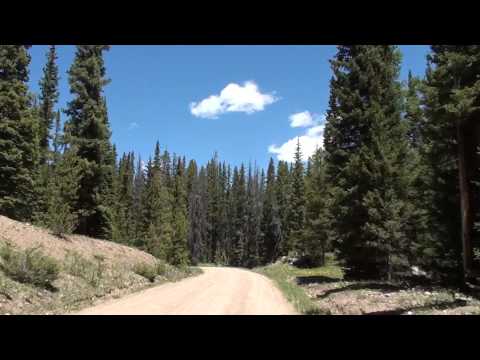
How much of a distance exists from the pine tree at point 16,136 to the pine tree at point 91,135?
122 inches

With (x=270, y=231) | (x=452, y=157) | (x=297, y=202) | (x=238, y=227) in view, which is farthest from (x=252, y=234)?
(x=452, y=157)

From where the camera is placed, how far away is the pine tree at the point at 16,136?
27.7m

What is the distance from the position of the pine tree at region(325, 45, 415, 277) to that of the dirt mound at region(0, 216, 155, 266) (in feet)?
44.5

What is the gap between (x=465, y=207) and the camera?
52.2 ft

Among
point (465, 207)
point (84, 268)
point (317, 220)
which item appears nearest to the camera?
A: point (465, 207)

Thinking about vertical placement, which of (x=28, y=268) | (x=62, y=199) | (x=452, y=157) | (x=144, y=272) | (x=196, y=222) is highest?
(x=452, y=157)

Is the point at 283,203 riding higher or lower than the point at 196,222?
higher

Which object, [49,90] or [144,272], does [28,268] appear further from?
[49,90]

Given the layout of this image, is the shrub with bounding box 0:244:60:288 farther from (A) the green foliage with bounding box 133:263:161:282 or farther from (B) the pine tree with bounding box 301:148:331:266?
(B) the pine tree with bounding box 301:148:331:266

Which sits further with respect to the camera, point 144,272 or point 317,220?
point 317,220

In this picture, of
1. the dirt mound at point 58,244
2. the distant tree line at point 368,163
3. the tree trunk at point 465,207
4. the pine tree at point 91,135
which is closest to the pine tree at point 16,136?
the distant tree line at point 368,163

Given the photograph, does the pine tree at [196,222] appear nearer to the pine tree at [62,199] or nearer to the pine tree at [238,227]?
the pine tree at [238,227]

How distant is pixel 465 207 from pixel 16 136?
91.1 feet

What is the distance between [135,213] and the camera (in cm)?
7588
